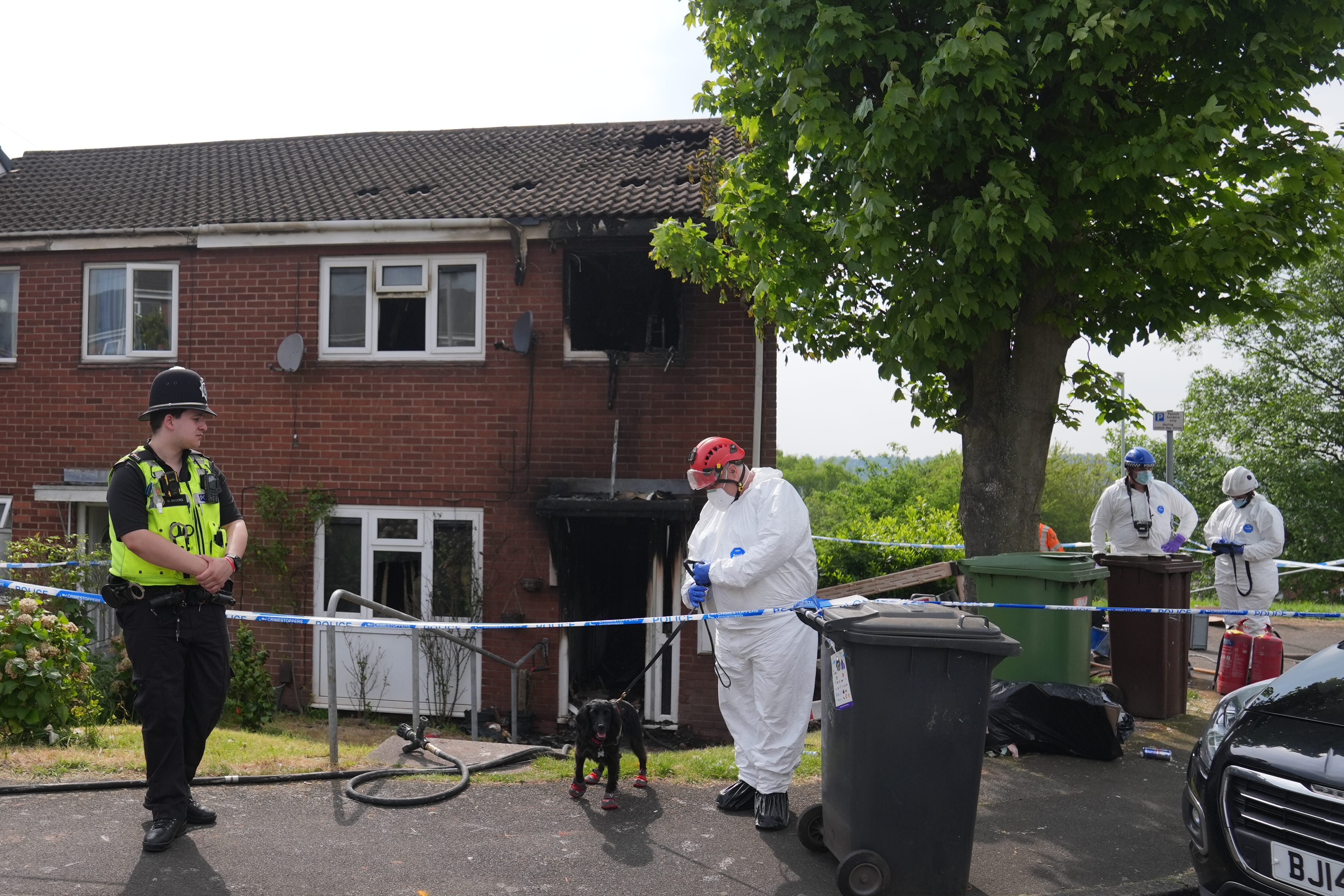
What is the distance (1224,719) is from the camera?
405cm

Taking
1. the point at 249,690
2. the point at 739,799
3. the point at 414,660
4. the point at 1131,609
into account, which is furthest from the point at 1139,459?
the point at 249,690

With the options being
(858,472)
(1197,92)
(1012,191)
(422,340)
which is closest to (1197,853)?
(1012,191)

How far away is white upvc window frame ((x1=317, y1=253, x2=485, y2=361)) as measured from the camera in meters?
11.5

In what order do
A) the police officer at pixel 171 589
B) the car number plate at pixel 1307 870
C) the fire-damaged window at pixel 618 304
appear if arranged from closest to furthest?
the car number plate at pixel 1307 870
the police officer at pixel 171 589
the fire-damaged window at pixel 618 304

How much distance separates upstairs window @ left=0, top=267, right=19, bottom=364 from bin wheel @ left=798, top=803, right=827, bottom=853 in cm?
1147

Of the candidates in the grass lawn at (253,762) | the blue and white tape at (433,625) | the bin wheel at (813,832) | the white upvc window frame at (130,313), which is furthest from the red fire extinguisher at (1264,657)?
the white upvc window frame at (130,313)

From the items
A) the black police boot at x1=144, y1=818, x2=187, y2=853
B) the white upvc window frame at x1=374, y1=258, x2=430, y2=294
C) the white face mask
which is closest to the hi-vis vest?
the black police boot at x1=144, y1=818, x2=187, y2=853

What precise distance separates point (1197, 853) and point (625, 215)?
321 inches

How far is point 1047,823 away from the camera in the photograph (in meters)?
5.33

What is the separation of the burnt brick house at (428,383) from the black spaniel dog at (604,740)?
15.8 feet

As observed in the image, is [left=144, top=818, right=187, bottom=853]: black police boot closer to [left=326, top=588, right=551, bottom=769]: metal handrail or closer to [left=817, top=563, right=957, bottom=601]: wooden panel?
[left=326, top=588, right=551, bottom=769]: metal handrail

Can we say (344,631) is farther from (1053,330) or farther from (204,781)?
(1053,330)

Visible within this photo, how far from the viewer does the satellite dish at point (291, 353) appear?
455 inches

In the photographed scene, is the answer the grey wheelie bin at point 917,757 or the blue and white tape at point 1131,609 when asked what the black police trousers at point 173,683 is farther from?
the blue and white tape at point 1131,609
